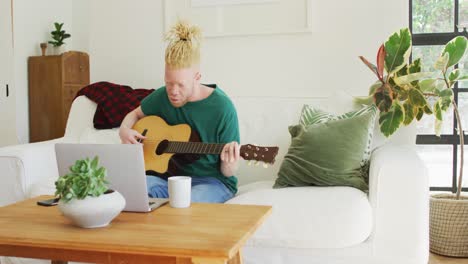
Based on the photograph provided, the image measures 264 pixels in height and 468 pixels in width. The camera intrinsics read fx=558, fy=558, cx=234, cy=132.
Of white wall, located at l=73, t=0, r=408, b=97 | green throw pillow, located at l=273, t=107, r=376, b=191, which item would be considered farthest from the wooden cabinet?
green throw pillow, located at l=273, t=107, r=376, b=191

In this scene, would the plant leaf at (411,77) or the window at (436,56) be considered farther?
the window at (436,56)

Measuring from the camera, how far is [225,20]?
339cm

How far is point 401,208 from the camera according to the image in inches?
82.0

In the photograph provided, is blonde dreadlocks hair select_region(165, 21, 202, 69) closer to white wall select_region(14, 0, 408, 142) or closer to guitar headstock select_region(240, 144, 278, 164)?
guitar headstock select_region(240, 144, 278, 164)

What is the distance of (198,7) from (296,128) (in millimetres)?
1262

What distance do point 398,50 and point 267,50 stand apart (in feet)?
2.89

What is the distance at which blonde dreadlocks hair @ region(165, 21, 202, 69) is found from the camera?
2.23m

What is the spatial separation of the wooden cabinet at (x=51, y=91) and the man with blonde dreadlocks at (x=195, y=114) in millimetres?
1987

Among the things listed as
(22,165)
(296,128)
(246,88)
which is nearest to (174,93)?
(296,128)

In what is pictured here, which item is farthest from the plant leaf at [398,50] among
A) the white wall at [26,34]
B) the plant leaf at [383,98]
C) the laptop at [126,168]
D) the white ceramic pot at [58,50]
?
the white wall at [26,34]

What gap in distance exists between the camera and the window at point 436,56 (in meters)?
3.55

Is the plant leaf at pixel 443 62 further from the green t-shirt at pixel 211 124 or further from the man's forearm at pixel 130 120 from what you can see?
the man's forearm at pixel 130 120

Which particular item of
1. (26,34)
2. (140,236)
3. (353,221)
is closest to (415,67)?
(353,221)

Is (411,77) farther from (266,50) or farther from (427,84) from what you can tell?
(266,50)
